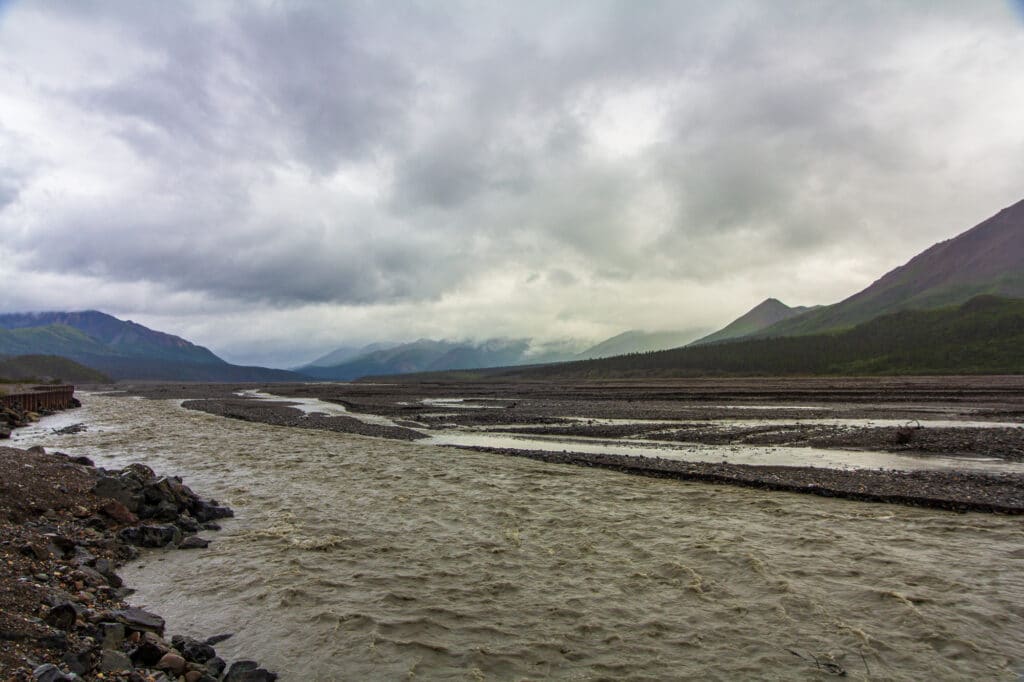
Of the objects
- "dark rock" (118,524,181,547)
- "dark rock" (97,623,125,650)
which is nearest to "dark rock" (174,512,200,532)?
"dark rock" (118,524,181,547)

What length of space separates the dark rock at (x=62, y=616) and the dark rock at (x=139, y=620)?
1034mm

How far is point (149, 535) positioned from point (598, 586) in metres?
13.7

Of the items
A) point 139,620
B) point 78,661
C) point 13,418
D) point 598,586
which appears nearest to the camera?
point 78,661

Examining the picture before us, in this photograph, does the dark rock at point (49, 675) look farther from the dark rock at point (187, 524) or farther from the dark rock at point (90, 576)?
the dark rock at point (187, 524)

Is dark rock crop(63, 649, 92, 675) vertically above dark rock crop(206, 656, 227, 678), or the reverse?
dark rock crop(63, 649, 92, 675)

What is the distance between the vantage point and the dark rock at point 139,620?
1040cm

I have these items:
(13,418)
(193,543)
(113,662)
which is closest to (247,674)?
(113,662)

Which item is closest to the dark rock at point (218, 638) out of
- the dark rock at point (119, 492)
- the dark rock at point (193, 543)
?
the dark rock at point (193, 543)

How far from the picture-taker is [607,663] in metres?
9.95

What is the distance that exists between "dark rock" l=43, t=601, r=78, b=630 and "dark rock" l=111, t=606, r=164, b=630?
40.7 inches

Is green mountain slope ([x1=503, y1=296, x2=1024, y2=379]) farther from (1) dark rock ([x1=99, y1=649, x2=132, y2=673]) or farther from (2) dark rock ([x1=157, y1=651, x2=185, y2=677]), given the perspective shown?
(1) dark rock ([x1=99, y1=649, x2=132, y2=673])

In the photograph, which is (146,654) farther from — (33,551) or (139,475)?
(139,475)

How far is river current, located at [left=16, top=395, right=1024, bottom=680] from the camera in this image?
33.2 ft

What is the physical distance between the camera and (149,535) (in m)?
16.3
